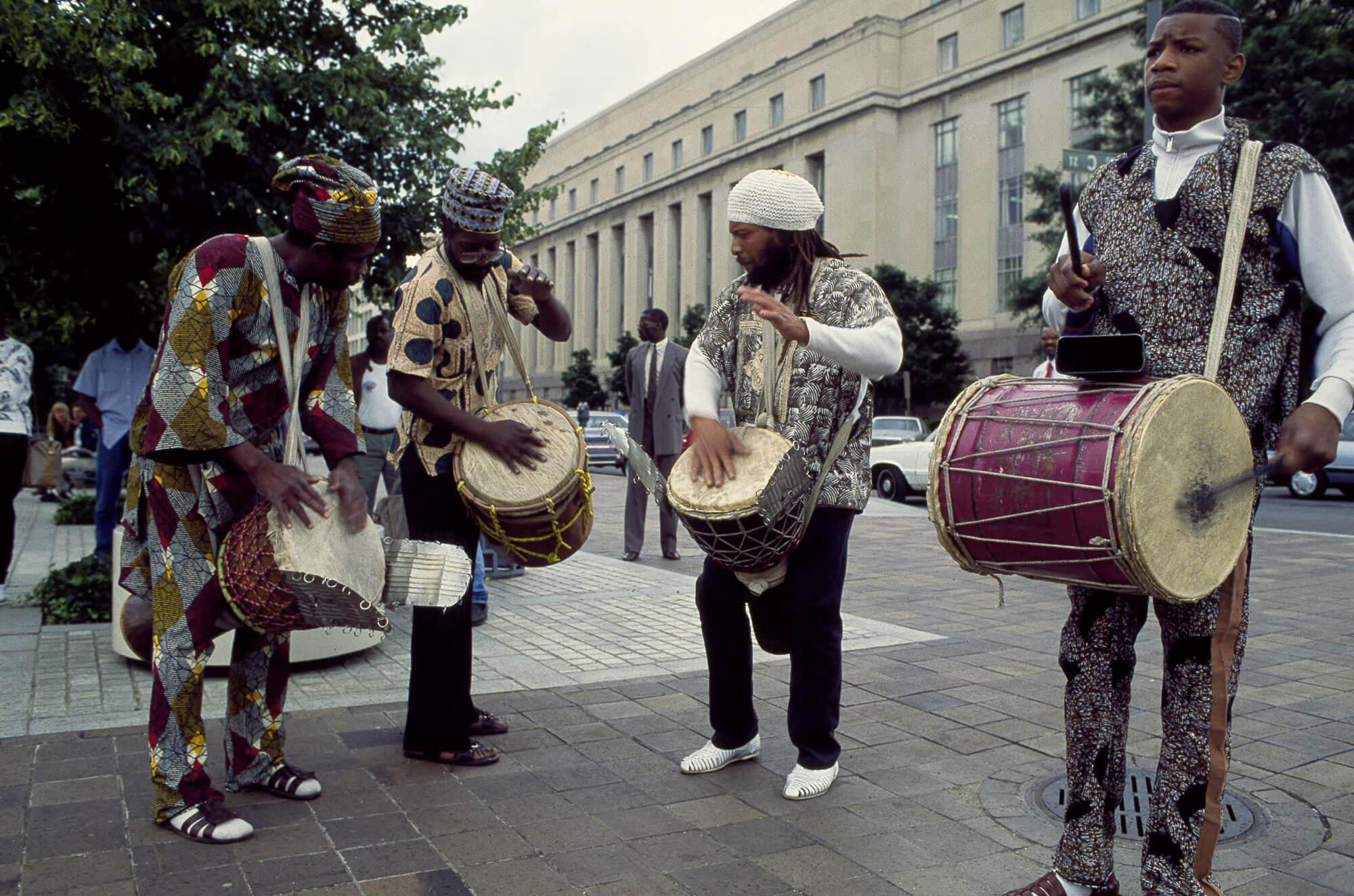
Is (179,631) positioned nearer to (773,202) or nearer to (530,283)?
(530,283)

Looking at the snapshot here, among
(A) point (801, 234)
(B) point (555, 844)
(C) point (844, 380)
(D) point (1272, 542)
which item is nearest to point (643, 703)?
(B) point (555, 844)

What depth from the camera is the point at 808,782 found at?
3727 mm

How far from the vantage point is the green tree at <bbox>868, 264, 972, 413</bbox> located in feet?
149

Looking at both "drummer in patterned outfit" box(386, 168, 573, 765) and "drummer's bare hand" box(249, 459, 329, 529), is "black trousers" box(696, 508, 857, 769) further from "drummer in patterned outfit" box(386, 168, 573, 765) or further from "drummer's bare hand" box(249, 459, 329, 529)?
"drummer's bare hand" box(249, 459, 329, 529)

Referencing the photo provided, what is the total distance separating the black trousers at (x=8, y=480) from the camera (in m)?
7.10

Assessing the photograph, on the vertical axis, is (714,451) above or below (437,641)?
above

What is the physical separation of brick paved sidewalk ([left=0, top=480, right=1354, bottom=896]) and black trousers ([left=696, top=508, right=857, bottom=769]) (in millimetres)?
196

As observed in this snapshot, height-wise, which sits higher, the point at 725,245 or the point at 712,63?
the point at 712,63

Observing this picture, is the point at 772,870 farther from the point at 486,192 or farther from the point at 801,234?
the point at 486,192

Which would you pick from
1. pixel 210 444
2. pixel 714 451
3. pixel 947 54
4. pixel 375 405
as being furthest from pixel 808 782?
pixel 947 54

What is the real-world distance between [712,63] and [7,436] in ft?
234

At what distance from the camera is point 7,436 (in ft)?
23.2

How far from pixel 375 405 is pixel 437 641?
4552 mm

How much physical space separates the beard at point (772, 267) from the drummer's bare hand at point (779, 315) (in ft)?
1.49
